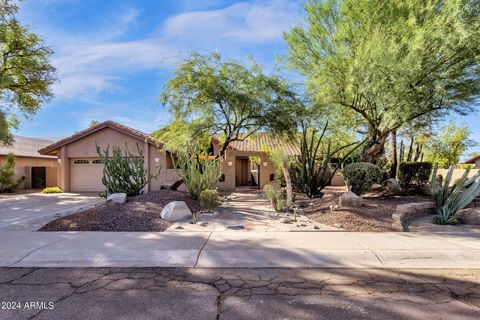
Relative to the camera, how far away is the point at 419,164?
46.4ft

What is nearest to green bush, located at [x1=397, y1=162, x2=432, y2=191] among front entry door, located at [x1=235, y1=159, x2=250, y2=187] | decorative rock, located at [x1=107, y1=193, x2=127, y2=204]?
decorative rock, located at [x1=107, y1=193, x2=127, y2=204]

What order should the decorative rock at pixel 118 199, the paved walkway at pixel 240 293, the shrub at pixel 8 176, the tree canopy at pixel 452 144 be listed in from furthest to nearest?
the tree canopy at pixel 452 144, the shrub at pixel 8 176, the decorative rock at pixel 118 199, the paved walkway at pixel 240 293

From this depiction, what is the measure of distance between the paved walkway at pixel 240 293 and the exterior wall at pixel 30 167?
24730mm

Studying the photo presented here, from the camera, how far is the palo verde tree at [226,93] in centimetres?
1438

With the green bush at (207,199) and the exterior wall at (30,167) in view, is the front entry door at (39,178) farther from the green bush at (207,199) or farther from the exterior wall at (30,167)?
the green bush at (207,199)

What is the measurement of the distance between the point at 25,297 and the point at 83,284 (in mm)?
698

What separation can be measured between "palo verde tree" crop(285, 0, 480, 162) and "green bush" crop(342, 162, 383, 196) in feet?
5.49

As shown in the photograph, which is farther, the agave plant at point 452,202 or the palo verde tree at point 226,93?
the palo verde tree at point 226,93

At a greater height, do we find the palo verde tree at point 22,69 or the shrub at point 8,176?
the palo verde tree at point 22,69

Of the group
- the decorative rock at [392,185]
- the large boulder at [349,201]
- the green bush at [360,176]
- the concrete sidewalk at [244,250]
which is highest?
the green bush at [360,176]

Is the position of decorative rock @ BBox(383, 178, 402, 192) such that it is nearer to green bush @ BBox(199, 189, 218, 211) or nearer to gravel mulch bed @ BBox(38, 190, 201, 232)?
green bush @ BBox(199, 189, 218, 211)

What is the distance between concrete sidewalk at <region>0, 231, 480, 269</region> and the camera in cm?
A: 561

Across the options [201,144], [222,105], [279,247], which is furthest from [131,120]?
[279,247]

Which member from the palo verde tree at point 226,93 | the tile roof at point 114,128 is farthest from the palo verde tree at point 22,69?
the palo verde tree at point 226,93
